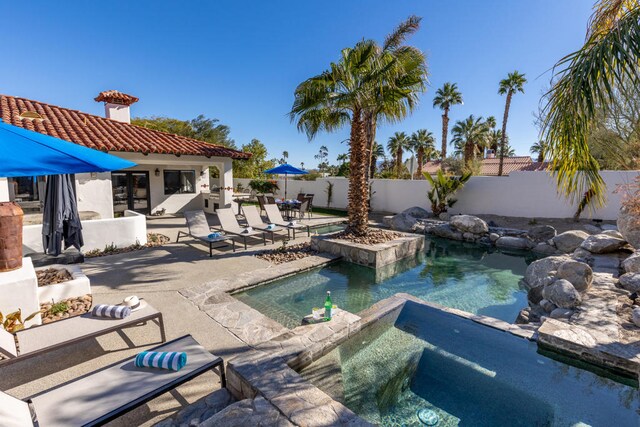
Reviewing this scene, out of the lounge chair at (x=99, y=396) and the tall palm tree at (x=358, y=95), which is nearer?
the lounge chair at (x=99, y=396)

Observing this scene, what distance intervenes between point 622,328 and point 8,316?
29.9ft

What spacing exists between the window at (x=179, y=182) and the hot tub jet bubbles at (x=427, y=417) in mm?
17579

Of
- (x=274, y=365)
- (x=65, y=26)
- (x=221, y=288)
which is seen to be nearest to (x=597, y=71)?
(x=274, y=365)

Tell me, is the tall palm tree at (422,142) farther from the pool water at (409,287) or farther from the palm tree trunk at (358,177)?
the pool water at (409,287)

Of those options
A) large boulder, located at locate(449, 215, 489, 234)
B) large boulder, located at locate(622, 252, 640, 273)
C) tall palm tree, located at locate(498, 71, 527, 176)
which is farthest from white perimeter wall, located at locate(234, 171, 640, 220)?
tall palm tree, located at locate(498, 71, 527, 176)

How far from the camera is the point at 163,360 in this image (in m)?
3.10

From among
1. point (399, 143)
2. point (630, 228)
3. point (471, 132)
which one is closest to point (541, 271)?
point (630, 228)

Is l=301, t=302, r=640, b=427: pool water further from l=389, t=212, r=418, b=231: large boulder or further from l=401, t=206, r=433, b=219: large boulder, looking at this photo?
l=401, t=206, r=433, b=219: large boulder

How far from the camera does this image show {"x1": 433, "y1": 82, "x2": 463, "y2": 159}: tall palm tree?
33875 mm

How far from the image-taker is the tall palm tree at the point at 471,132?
3561cm

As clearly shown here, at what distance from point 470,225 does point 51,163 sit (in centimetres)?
1381

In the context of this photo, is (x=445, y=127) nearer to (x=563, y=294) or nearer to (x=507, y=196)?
(x=507, y=196)

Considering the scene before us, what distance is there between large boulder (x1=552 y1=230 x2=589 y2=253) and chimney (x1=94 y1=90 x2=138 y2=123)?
20.5m

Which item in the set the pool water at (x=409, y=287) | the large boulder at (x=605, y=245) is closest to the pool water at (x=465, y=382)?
the pool water at (x=409, y=287)
